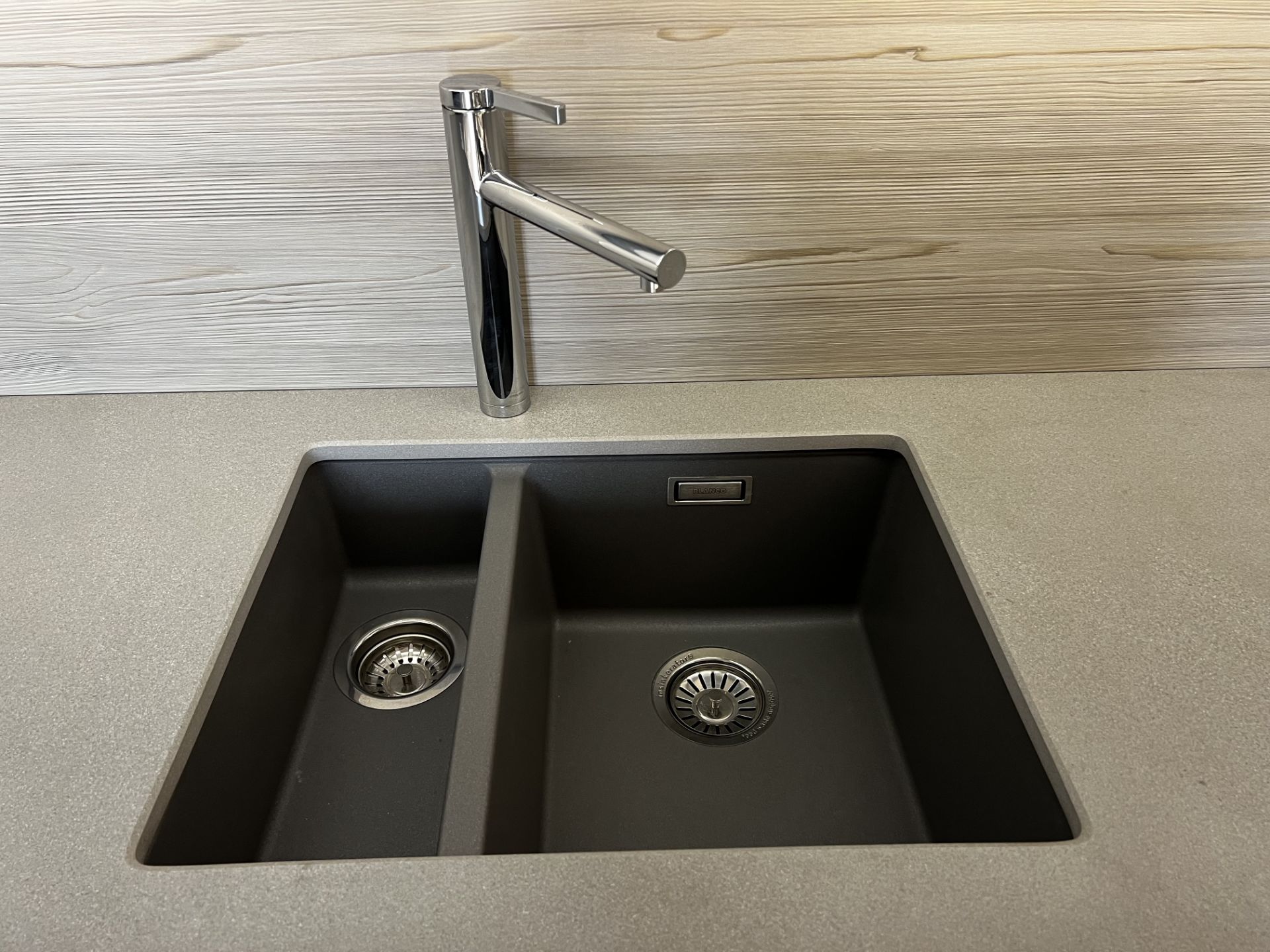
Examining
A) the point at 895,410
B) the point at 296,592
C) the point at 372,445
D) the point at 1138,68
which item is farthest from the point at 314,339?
the point at 1138,68

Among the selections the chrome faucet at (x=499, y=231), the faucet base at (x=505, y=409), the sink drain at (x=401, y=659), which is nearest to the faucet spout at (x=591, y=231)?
the chrome faucet at (x=499, y=231)

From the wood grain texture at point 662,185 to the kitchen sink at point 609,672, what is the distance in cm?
15

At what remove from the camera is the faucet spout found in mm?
632

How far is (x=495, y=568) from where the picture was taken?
796 mm

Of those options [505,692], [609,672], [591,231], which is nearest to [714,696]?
[609,672]

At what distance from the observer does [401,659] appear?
0.91 metres

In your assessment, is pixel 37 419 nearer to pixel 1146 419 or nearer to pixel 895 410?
pixel 895 410

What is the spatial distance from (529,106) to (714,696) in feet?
1.94

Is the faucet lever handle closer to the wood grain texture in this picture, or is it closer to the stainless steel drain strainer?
the wood grain texture

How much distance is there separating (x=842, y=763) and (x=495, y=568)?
1.25 feet

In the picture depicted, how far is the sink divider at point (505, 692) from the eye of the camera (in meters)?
0.62

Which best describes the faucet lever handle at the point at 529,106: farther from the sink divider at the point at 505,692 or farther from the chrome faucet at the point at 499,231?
the sink divider at the point at 505,692

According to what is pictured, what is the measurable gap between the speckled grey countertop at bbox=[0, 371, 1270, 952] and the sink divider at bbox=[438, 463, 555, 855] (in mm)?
57

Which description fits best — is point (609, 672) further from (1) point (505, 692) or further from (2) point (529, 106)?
(2) point (529, 106)
